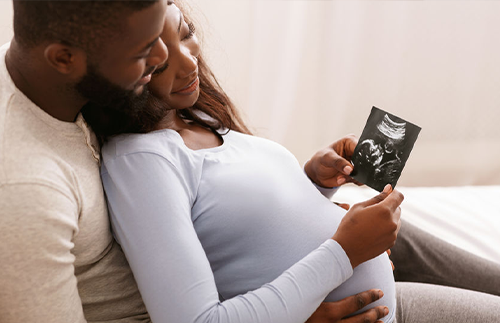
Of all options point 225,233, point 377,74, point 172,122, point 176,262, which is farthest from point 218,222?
point 377,74

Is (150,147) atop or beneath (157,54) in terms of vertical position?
beneath

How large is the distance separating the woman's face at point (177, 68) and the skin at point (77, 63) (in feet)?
0.47

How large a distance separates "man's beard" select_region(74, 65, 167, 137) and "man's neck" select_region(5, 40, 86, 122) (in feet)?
0.09

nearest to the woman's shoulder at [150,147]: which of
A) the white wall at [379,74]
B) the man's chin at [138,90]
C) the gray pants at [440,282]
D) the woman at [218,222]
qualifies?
the woman at [218,222]

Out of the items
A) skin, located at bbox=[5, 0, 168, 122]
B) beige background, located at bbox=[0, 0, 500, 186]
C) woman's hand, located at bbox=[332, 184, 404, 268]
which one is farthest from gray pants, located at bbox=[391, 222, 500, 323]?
beige background, located at bbox=[0, 0, 500, 186]

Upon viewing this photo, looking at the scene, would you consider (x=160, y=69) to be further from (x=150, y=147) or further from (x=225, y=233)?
(x=225, y=233)

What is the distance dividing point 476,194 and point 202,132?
1.05 metres

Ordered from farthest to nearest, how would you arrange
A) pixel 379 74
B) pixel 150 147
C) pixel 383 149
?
pixel 379 74 < pixel 383 149 < pixel 150 147

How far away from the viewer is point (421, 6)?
219cm

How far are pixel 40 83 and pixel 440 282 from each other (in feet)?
3.42

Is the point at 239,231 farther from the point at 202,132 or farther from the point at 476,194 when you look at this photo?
the point at 476,194

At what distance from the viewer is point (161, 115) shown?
1.00 metres

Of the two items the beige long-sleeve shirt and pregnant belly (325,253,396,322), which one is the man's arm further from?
pregnant belly (325,253,396,322)

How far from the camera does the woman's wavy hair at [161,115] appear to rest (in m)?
0.90
